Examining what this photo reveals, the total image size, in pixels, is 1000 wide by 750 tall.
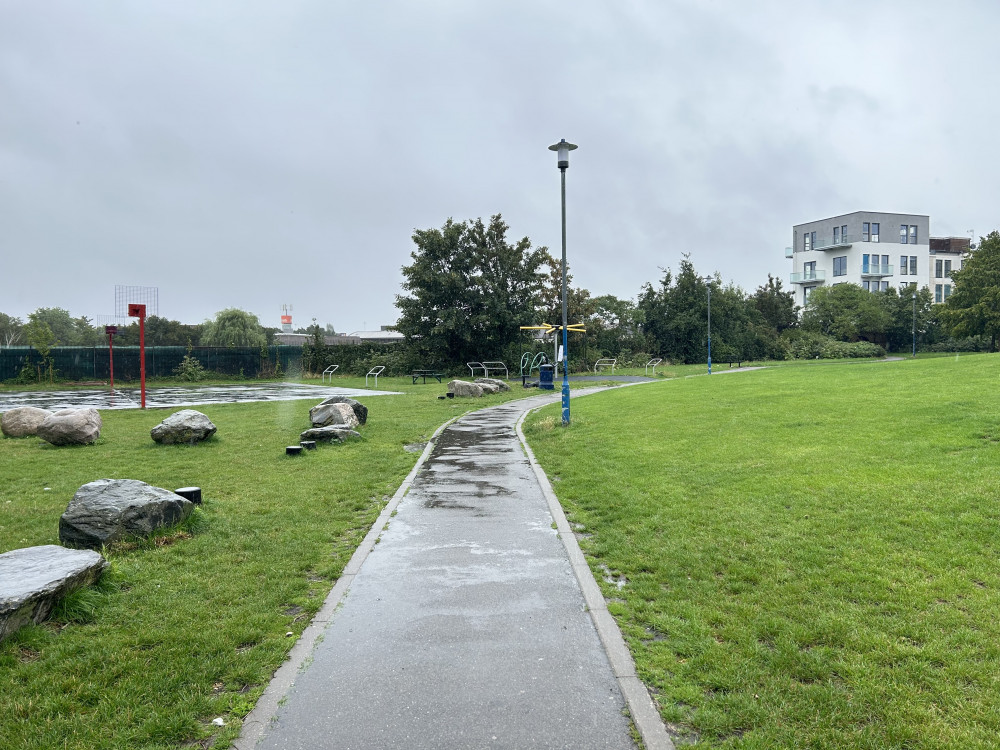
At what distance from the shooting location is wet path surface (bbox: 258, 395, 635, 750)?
331 centimetres

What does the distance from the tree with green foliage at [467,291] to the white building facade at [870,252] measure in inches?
1653

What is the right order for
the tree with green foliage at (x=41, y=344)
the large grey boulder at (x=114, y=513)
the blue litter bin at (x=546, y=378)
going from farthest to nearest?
1. the tree with green foliage at (x=41, y=344)
2. the blue litter bin at (x=546, y=378)
3. the large grey boulder at (x=114, y=513)

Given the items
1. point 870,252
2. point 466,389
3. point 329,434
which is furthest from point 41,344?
point 870,252

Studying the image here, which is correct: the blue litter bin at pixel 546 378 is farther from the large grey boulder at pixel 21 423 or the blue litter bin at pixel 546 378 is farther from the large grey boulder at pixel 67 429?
the large grey boulder at pixel 21 423

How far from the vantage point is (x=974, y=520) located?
6.16 metres

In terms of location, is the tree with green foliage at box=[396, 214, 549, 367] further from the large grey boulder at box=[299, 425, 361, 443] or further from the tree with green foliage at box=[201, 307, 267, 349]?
the tree with green foliage at box=[201, 307, 267, 349]

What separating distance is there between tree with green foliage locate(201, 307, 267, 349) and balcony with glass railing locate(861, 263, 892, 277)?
201 feet

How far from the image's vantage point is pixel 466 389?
2519 cm

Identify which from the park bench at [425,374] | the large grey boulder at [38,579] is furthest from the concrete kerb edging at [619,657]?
the park bench at [425,374]

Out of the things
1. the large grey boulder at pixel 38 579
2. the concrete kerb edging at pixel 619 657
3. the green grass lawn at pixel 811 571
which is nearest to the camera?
the concrete kerb edging at pixel 619 657

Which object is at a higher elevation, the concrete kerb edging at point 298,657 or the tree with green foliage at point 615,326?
the tree with green foliage at point 615,326

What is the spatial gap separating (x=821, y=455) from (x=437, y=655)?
24.1 feet

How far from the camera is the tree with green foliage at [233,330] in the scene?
224 ft

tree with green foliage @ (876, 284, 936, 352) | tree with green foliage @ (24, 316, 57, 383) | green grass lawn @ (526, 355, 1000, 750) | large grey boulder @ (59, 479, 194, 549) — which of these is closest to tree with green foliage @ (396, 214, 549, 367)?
tree with green foliage @ (24, 316, 57, 383)
